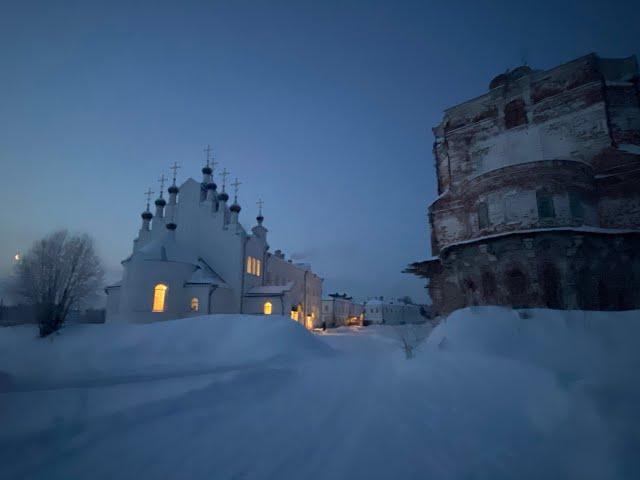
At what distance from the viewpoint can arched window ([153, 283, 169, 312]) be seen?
25.2 m

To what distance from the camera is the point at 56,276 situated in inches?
600

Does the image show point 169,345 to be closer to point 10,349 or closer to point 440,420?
point 10,349

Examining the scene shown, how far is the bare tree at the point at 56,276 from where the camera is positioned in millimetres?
14320

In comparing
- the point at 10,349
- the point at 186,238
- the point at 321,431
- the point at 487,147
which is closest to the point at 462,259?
the point at 487,147

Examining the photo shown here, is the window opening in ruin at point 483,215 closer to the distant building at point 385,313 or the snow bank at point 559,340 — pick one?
the snow bank at point 559,340

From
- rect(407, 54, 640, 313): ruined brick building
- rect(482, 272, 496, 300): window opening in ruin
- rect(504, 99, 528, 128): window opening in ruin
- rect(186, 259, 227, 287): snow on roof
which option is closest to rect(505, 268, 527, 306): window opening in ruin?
rect(407, 54, 640, 313): ruined brick building

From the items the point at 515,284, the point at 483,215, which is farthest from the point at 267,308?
the point at 515,284

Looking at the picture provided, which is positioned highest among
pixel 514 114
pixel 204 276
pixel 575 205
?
pixel 514 114

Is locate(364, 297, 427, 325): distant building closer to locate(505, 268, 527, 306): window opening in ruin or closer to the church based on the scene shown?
the church

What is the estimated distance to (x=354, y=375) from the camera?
309 inches

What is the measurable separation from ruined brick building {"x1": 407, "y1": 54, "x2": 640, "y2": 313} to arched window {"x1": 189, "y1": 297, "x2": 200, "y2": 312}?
54.4ft

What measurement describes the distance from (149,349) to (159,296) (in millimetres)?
17007

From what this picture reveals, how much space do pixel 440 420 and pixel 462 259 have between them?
12.1 meters

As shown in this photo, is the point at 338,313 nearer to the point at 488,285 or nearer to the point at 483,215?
the point at 483,215
